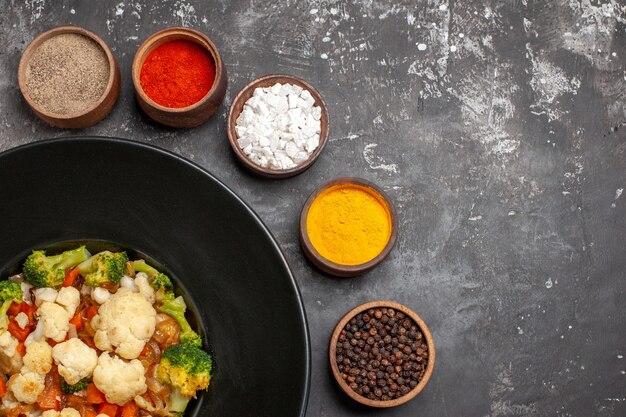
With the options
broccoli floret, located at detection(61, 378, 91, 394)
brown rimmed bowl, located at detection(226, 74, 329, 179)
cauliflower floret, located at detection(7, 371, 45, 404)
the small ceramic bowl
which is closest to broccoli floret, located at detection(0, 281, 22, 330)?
cauliflower floret, located at detection(7, 371, 45, 404)

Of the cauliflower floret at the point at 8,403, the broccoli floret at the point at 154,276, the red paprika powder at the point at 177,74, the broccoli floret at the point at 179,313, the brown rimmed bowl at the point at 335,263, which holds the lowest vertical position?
the cauliflower floret at the point at 8,403

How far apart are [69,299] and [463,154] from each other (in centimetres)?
211

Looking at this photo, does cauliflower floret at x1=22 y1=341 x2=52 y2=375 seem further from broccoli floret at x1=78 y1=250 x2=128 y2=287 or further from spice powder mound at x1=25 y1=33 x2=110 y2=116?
spice powder mound at x1=25 y1=33 x2=110 y2=116

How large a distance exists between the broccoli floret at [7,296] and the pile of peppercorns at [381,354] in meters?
1.50

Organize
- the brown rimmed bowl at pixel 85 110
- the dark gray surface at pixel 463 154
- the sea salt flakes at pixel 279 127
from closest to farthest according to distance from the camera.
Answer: the brown rimmed bowl at pixel 85 110, the sea salt flakes at pixel 279 127, the dark gray surface at pixel 463 154

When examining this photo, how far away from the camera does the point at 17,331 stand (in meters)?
3.02

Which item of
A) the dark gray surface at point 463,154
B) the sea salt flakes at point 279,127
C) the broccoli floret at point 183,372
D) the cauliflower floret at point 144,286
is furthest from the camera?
the dark gray surface at point 463,154

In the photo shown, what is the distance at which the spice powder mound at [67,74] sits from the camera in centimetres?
328

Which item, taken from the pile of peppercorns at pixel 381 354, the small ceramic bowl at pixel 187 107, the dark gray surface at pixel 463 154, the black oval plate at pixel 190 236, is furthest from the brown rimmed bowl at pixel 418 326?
the small ceramic bowl at pixel 187 107

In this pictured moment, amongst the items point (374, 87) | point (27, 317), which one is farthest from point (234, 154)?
point (27, 317)

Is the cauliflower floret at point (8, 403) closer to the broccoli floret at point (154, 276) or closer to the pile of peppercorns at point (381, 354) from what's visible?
the broccoli floret at point (154, 276)

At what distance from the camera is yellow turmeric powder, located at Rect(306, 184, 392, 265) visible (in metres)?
3.31

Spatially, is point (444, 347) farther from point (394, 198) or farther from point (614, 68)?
point (614, 68)

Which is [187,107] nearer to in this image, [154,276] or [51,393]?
[154,276]
